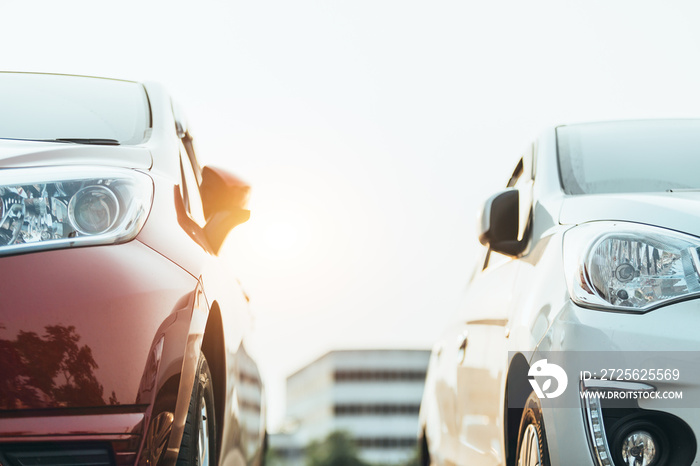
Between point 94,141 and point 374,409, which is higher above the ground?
point 94,141

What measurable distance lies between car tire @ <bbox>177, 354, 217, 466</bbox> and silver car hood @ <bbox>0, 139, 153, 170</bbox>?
24.0 inches

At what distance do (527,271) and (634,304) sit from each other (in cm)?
72

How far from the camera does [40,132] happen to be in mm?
3141

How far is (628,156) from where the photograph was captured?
3648 millimetres

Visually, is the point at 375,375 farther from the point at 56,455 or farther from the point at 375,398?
the point at 56,455

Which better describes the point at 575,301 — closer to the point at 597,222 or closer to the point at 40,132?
the point at 597,222

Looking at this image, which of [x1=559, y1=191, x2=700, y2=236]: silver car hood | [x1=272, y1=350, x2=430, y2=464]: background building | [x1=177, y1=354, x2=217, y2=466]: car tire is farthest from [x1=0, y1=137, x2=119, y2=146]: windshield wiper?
[x1=272, y1=350, x2=430, y2=464]: background building

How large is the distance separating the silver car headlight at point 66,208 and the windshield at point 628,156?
5.28ft

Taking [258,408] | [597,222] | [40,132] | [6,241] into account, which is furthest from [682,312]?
[258,408]

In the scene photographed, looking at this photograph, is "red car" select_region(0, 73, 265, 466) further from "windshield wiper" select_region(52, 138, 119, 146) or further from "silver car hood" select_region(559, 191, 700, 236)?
"silver car hood" select_region(559, 191, 700, 236)

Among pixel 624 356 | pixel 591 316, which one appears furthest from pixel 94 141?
pixel 624 356

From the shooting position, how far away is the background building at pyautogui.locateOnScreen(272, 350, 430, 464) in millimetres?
113062

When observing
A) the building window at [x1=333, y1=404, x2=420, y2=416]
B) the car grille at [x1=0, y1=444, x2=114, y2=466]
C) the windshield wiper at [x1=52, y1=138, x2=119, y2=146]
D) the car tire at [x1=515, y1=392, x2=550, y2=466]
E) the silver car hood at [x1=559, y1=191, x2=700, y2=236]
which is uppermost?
the windshield wiper at [x1=52, y1=138, x2=119, y2=146]

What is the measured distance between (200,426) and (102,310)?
2.22ft
